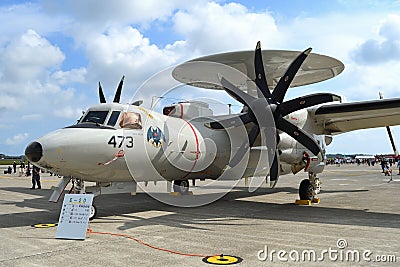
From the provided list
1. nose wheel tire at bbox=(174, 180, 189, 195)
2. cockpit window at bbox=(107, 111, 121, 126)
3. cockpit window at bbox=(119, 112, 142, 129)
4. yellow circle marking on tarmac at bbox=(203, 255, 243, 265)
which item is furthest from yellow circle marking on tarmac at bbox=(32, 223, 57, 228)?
nose wheel tire at bbox=(174, 180, 189, 195)

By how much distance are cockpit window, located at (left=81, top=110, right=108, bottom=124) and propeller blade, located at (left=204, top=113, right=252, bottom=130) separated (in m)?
3.95

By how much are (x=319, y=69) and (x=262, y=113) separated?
18.7 feet

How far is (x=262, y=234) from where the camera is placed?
9.04m

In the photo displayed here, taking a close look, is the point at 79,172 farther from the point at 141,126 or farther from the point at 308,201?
the point at 308,201

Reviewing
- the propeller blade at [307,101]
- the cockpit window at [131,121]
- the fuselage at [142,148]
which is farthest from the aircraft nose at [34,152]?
the propeller blade at [307,101]

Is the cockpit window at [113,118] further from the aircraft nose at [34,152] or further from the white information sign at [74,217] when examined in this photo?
the white information sign at [74,217]

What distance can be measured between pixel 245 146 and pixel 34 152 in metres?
7.40

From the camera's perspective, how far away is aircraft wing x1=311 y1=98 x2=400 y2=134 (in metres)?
12.5

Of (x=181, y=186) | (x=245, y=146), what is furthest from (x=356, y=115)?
(x=181, y=186)

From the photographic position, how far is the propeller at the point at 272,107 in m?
12.8

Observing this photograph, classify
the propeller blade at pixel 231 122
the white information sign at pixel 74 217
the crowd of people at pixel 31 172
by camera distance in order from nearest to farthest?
the white information sign at pixel 74 217, the propeller blade at pixel 231 122, the crowd of people at pixel 31 172

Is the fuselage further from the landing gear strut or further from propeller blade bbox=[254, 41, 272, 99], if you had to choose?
propeller blade bbox=[254, 41, 272, 99]

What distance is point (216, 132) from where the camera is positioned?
14883 mm

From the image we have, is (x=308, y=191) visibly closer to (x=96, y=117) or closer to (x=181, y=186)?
(x=181, y=186)
